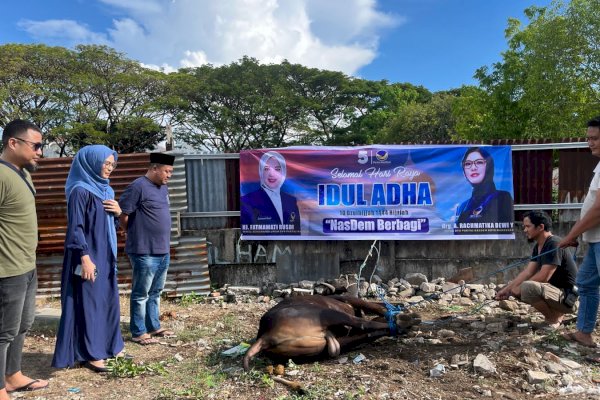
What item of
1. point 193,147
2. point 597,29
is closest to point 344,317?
point 597,29

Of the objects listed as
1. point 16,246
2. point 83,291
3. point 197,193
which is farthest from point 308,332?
point 197,193

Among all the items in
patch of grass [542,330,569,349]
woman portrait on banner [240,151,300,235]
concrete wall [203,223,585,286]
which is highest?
woman portrait on banner [240,151,300,235]

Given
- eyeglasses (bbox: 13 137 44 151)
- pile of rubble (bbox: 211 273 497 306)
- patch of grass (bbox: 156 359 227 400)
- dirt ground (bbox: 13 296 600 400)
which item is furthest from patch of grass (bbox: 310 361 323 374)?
eyeglasses (bbox: 13 137 44 151)

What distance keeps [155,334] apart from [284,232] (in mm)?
2547

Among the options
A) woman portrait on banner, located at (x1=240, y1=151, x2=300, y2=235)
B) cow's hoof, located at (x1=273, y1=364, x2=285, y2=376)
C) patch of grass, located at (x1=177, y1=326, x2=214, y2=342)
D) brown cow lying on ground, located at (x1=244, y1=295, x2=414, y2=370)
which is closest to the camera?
cow's hoof, located at (x1=273, y1=364, x2=285, y2=376)

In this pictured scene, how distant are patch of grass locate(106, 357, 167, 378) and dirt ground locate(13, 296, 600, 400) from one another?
0.04ft

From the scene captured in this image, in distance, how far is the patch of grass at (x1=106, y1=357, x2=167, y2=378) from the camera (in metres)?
3.66

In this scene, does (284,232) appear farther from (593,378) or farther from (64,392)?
(593,378)

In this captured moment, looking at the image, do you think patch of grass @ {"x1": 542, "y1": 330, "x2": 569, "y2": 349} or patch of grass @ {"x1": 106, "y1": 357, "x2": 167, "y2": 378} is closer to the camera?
patch of grass @ {"x1": 106, "y1": 357, "x2": 167, "y2": 378}

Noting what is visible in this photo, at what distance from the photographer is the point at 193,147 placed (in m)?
28.2

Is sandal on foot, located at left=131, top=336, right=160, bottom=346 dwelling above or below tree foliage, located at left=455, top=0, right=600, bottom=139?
below

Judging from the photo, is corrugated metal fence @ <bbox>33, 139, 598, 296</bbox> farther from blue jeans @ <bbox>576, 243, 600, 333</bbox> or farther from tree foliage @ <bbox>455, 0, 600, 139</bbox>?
tree foliage @ <bbox>455, 0, 600, 139</bbox>

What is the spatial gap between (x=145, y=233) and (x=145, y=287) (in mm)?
535

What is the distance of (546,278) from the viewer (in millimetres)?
4219
